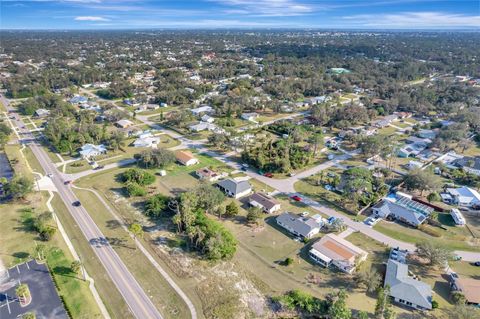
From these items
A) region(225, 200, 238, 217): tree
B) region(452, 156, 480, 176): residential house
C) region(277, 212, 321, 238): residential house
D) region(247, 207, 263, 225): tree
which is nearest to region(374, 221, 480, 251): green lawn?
region(277, 212, 321, 238): residential house

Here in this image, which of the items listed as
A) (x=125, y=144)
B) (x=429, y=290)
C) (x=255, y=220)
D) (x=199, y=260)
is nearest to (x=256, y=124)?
(x=125, y=144)

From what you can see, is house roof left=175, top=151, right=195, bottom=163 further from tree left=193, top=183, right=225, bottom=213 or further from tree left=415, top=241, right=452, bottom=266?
tree left=415, top=241, right=452, bottom=266

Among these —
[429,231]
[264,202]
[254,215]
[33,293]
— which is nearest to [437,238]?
[429,231]

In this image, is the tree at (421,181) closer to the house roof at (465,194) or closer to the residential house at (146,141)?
the house roof at (465,194)

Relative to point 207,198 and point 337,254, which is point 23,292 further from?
point 337,254

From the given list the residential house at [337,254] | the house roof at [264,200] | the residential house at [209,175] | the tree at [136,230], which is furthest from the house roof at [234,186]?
the residential house at [337,254]

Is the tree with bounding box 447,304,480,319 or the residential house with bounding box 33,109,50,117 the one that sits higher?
the residential house with bounding box 33,109,50,117
